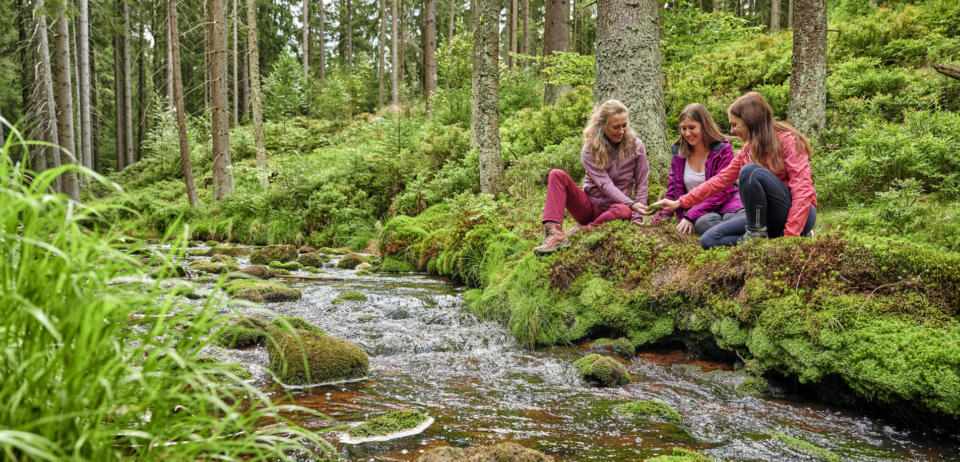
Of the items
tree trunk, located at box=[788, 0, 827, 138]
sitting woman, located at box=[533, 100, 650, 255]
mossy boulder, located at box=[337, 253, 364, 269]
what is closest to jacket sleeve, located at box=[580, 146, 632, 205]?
sitting woman, located at box=[533, 100, 650, 255]

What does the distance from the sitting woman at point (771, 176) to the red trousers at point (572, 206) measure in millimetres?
1314

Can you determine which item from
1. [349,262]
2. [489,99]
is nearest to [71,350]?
[489,99]

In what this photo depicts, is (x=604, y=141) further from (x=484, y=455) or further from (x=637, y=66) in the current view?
(x=484, y=455)

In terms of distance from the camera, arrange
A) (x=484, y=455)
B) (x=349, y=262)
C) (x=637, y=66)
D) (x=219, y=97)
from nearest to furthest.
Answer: (x=484, y=455) → (x=637, y=66) → (x=349, y=262) → (x=219, y=97)

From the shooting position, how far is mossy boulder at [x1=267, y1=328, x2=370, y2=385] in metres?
3.97

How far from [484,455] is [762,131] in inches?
160

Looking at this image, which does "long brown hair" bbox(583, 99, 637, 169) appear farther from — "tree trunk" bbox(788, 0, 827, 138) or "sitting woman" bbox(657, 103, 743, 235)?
"tree trunk" bbox(788, 0, 827, 138)

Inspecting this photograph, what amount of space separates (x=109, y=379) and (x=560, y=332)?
14.0 feet

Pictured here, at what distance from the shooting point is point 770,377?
403cm

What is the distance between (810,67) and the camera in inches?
330

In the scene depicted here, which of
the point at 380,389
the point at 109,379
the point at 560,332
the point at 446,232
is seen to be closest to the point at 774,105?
the point at 446,232

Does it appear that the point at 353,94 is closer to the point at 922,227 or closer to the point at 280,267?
the point at 280,267

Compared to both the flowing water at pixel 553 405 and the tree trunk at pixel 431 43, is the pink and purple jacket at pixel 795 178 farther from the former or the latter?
the tree trunk at pixel 431 43

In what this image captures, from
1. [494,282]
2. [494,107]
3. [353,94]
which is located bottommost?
[494,282]
